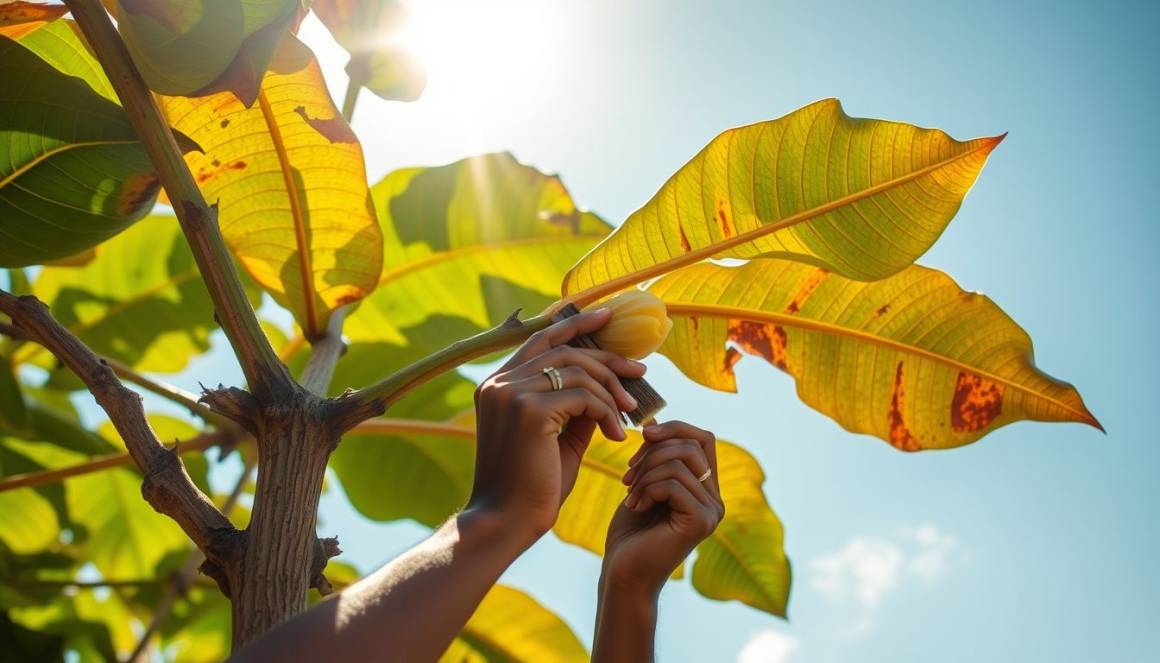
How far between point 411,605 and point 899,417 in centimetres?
117

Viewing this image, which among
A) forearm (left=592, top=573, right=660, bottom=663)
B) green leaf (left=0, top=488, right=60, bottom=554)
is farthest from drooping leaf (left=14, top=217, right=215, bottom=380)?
forearm (left=592, top=573, right=660, bottom=663)

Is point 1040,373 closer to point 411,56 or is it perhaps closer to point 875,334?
point 875,334

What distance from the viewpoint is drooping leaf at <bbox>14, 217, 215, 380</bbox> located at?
254cm

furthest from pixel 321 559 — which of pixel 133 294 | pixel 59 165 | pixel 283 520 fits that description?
pixel 133 294

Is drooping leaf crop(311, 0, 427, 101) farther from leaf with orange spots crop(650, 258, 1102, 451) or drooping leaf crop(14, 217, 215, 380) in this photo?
drooping leaf crop(14, 217, 215, 380)

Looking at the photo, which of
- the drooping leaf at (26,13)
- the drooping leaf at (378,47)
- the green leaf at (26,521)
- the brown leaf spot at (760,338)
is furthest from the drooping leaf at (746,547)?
the green leaf at (26,521)

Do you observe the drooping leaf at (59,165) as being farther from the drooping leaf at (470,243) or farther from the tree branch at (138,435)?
the drooping leaf at (470,243)

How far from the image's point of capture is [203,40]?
1.14 m

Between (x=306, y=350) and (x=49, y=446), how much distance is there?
77 cm

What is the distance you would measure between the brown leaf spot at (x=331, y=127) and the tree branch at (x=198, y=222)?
1.09 feet

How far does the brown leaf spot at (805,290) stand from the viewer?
1.64m

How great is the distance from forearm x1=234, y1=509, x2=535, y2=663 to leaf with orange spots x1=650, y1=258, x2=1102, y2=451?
2.66 feet

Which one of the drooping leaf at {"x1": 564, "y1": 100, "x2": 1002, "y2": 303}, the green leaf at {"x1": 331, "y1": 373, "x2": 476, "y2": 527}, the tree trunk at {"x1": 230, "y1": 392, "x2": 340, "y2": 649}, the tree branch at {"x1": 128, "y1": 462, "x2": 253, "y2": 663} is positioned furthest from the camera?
the green leaf at {"x1": 331, "y1": 373, "x2": 476, "y2": 527}

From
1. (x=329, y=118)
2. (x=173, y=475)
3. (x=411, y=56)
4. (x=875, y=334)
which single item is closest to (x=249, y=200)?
(x=329, y=118)
